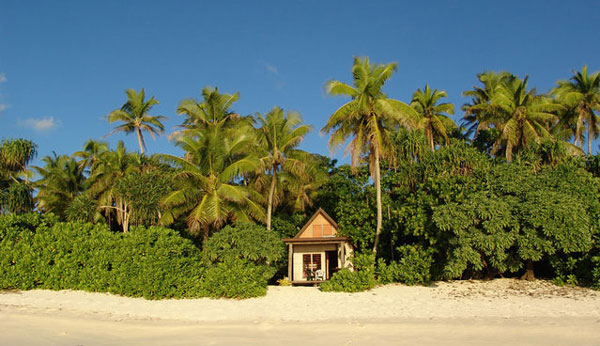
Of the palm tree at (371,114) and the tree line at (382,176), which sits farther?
Result: the palm tree at (371,114)

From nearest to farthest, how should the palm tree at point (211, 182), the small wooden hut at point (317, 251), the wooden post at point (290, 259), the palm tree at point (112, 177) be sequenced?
the palm tree at point (211, 182) → the small wooden hut at point (317, 251) → the wooden post at point (290, 259) → the palm tree at point (112, 177)

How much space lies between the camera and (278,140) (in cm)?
2209

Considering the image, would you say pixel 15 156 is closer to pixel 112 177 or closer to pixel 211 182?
pixel 112 177

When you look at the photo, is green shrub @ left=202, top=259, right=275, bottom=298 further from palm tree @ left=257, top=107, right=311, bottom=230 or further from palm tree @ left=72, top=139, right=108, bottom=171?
palm tree @ left=72, top=139, right=108, bottom=171

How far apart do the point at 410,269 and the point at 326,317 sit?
579 centimetres

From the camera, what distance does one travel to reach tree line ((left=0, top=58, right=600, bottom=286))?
15492 mm

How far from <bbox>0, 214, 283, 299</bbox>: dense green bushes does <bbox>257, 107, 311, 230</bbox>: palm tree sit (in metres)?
4.94

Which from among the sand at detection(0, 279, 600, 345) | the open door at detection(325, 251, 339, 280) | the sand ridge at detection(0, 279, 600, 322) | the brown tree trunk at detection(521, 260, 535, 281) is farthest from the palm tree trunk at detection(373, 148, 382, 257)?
the brown tree trunk at detection(521, 260, 535, 281)

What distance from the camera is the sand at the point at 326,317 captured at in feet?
31.7

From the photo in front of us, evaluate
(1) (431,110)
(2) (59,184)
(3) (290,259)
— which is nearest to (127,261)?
(3) (290,259)

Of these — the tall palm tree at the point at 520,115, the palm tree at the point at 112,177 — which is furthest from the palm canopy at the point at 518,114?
the palm tree at the point at 112,177

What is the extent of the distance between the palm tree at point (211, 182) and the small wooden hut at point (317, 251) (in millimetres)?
2770

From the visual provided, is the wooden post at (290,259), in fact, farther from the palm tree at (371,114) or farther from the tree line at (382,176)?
the palm tree at (371,114)

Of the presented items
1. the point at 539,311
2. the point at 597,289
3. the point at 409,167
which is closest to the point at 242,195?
the point at 409,167
